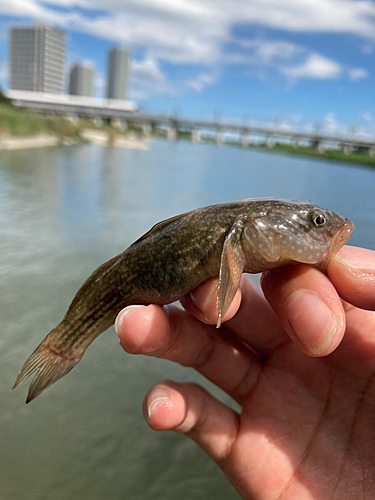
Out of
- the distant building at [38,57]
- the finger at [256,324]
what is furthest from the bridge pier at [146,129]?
the distant building at [38,57]

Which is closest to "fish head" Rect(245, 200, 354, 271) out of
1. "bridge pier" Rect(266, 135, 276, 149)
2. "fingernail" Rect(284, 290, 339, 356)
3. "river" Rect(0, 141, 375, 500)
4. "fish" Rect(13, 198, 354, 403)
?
"fish" Rect(13, 198, 354, 403)

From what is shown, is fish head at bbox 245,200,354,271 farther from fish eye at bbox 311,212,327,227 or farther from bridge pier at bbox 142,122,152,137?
bridge pier at bbox 142,122,152,137

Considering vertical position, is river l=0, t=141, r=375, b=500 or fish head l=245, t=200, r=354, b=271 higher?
fish head l=245, t=200, r=354, b=271

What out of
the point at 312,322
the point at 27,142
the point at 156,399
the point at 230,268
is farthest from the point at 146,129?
the point at 312,322

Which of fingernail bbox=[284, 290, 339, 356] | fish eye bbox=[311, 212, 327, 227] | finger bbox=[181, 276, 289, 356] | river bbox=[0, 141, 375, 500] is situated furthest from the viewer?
river bbox=[0, 141, 375, 500]

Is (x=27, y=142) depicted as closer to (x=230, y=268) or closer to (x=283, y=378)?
(x=283, y=378)

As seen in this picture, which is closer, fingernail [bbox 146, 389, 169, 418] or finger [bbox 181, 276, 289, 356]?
fingernail [bbox 146, 389, 169, 418]
